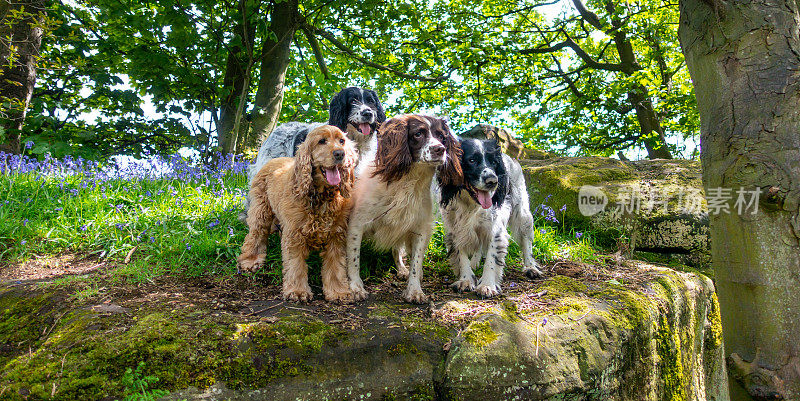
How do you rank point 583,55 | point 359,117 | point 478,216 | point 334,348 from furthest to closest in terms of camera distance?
point 583,55, point 359,117, point 478,216, point 334,348

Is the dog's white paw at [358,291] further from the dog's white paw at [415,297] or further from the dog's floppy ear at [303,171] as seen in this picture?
the dog's floppy ear at [303,171]

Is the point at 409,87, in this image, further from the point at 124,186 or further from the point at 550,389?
the point at 550,389

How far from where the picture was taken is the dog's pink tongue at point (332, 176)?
329 cm

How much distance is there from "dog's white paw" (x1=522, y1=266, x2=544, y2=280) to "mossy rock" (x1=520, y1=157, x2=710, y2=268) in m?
1.85

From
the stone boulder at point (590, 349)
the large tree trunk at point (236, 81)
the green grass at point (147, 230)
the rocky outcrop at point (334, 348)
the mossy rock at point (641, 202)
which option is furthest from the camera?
the large tree trunk at point (236, 81)

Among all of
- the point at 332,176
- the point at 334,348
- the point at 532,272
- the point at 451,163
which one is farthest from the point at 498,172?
the point at 334,348

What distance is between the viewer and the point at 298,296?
3.34 m

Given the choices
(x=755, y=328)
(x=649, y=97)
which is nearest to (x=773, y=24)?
(x=755, y=328)

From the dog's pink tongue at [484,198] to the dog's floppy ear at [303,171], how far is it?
1260 mm

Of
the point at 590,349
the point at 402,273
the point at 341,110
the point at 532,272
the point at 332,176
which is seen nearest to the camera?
the point at 590,349

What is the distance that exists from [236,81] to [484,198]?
22.3ft

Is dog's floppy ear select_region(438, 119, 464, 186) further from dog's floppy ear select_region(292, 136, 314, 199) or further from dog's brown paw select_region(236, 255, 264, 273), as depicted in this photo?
dog's brown paw select_region(236, 255, 264, 273)

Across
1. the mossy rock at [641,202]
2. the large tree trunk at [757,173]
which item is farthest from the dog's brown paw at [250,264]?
the mossy rock at [641,202]

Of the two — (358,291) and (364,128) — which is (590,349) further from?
(364,128)
